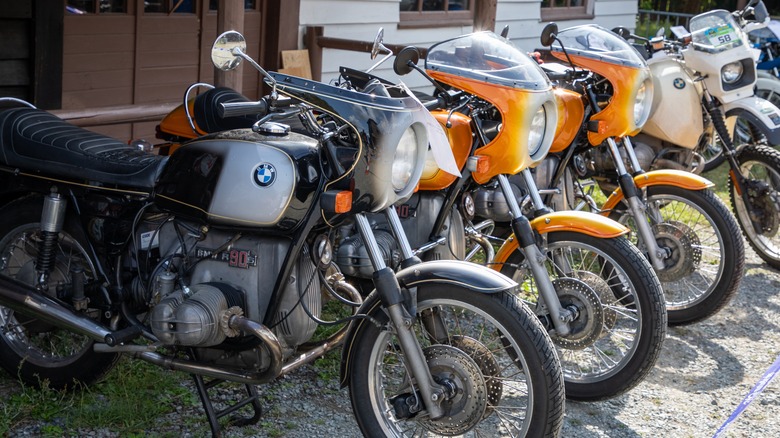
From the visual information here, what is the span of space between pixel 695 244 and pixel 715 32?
1.77 m

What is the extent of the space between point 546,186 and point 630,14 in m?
7.39

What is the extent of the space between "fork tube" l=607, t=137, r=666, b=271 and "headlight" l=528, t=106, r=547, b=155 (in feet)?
2.67

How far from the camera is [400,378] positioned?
343 cm

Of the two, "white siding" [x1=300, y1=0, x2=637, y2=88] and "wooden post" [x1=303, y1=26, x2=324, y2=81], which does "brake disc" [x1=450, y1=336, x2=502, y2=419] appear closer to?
"wooden post" [x1=303, y1=26, x2=324, y2=81]

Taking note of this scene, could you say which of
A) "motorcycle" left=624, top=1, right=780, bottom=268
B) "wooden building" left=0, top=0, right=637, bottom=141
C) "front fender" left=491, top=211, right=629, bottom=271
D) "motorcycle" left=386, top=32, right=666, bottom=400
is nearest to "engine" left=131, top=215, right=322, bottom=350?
"motorcycle" left=386, top=32, right=666, bottom=400

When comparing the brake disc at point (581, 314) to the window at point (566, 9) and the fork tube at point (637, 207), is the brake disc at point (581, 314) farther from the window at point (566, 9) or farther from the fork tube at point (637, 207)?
the window at point (566, 9)

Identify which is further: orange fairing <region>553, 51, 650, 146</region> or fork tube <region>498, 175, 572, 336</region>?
orange fairing <region>553, 51, 650, 146</region>

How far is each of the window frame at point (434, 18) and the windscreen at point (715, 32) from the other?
267cm

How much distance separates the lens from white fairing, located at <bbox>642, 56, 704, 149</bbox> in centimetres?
598

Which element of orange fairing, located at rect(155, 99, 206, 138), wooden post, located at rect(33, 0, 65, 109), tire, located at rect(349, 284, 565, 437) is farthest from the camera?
wooden post, located at rect(33, 0, 65, 109)

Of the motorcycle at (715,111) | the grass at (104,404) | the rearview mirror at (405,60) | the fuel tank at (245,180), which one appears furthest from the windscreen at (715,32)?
the grass at (104,404)

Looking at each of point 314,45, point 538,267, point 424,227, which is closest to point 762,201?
point 538,267

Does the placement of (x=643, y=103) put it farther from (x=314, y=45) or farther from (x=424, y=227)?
(x=314, y=45)

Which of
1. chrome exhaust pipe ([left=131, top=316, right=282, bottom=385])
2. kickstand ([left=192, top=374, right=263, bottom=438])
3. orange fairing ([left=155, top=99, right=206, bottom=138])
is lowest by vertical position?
kickstand ([left=192, top=374, right=263, bottom=438])
